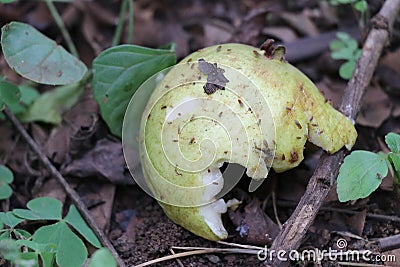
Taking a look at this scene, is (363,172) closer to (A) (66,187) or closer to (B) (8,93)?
(A) (66,187)

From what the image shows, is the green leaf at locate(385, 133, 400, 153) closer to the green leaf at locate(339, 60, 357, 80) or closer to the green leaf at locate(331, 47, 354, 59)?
the green leaf at locate(339, 60, 357, 80)

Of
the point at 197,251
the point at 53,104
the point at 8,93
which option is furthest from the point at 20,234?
the point at 53,104

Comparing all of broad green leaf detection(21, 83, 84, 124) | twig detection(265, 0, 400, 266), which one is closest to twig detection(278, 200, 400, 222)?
twig detection(265, 0, 400, 266)

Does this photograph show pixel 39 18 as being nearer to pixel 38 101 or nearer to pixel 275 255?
pixel 38 101

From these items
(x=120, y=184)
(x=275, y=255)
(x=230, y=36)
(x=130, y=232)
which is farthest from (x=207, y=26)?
(x=275, y=255)

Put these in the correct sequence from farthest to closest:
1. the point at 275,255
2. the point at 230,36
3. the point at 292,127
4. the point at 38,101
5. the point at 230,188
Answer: the point at 230,36 → the point at 38,101 → the point at 230,188 → the point at 292,127 → the point at 275,255

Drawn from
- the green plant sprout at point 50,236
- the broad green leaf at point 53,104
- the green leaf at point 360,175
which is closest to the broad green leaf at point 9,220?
the green plant sprout at point 50,236
